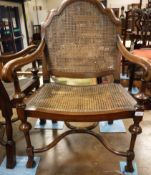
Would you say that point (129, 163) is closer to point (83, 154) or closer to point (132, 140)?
point (132, 140)

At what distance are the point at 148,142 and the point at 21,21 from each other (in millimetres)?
4298

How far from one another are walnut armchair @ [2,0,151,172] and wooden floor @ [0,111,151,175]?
122mm

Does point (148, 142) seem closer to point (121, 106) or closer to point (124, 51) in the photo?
point (121, 106)

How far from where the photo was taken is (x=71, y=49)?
53.7 inches

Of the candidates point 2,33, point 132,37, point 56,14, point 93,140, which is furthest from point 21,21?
point 93,140

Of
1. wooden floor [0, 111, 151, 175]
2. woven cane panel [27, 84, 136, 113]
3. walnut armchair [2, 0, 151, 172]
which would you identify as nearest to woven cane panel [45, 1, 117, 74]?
walnut armchair [2, 0, 151, 172]

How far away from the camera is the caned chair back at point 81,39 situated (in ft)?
4.20

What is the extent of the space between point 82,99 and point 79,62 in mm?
367

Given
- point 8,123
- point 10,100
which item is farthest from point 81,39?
point 8,123

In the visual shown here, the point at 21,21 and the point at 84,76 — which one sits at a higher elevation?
the point at 21,21

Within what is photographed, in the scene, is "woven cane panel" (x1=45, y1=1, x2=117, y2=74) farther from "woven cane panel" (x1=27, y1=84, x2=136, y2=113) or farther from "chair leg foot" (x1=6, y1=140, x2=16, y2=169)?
"chair leg foot" (x1=6, y1=140, x2=16, y2=169)

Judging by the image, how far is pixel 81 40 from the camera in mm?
1348

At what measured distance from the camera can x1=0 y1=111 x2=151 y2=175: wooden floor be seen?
48.2 inches

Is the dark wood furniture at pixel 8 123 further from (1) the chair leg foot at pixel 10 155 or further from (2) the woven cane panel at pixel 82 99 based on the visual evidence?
(2) the woven cane panel at pixel 82 99
